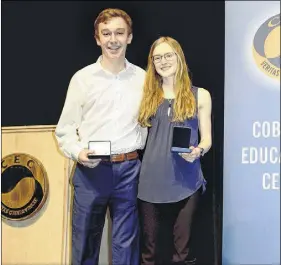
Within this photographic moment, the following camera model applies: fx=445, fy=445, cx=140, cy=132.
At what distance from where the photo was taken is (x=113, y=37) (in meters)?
2.15

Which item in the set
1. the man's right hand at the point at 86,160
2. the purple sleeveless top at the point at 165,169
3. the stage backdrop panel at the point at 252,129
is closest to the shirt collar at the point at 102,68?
the purple sleeveless top at the point at 165,169

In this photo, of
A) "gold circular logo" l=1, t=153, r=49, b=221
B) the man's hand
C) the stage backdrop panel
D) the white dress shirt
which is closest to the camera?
the man's hand

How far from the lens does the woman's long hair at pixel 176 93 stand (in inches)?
81.8

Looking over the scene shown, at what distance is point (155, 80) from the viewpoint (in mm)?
2180

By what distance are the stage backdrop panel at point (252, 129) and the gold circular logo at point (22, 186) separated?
999 mm

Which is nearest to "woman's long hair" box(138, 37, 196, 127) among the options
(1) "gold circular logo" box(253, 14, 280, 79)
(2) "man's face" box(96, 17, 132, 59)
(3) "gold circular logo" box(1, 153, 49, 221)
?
(2) "man's face" box(96, 17, 132, 59)

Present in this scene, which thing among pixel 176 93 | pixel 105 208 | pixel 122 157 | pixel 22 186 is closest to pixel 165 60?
pixel 176 93

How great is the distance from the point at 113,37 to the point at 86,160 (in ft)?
2.00

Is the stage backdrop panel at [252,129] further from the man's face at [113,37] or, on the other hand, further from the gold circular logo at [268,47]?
the man's face at [113,37]

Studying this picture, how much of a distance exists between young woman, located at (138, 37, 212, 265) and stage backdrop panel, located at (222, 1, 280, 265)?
10.4 inches

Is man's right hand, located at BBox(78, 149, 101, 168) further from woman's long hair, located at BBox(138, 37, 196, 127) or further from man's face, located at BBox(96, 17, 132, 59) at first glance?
man's face, located at BBox(96, 17, 132, 59)

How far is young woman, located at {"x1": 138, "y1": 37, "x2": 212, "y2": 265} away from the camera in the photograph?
2.07 meters

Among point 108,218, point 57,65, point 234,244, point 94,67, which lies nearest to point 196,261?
point 234,244

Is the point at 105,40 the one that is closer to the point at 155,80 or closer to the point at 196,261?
the point at 155,80
